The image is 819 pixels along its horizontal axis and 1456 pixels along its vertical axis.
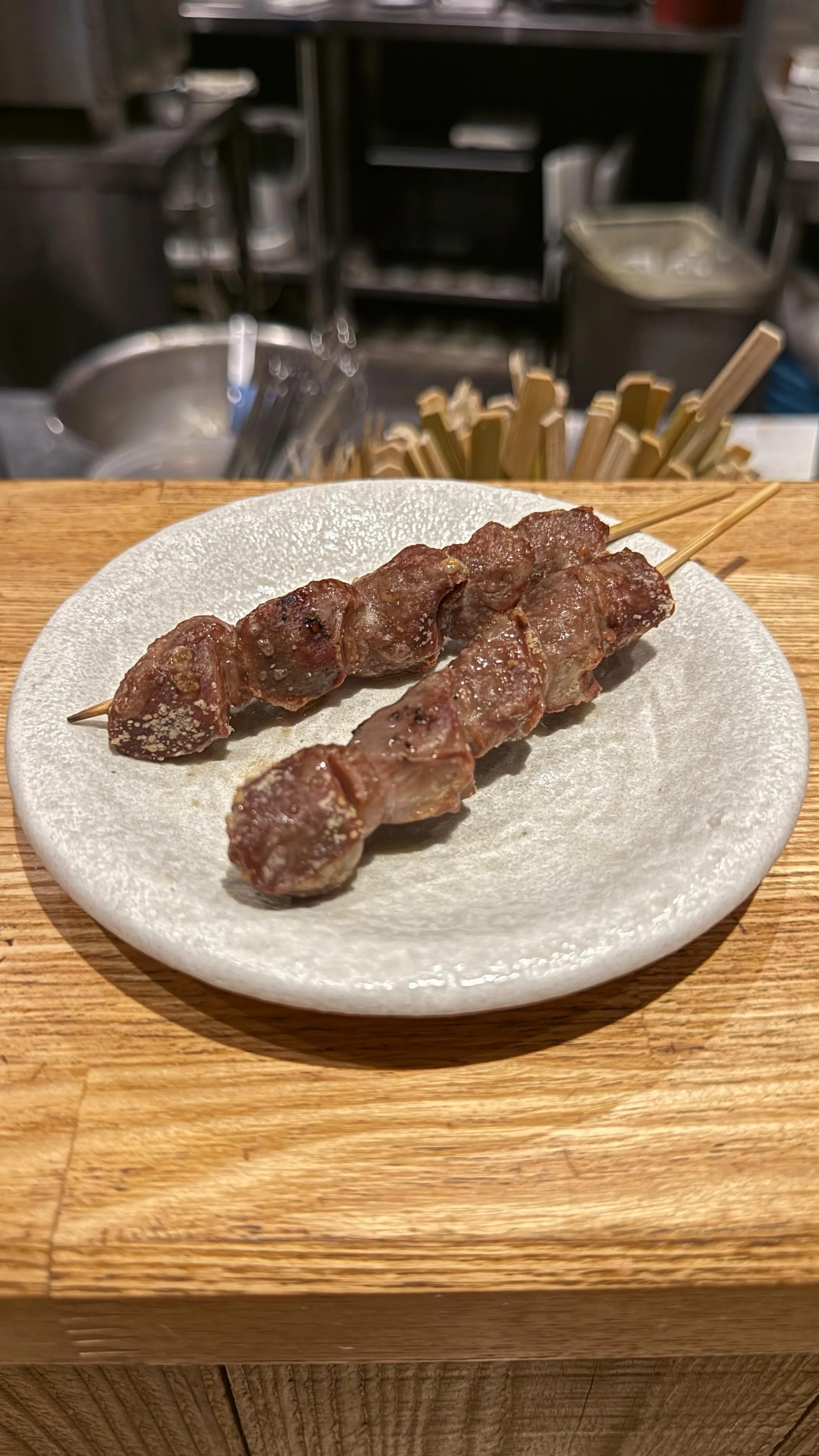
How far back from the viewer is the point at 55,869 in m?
1.17

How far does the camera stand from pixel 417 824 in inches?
54.3

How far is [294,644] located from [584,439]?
1.51 metres

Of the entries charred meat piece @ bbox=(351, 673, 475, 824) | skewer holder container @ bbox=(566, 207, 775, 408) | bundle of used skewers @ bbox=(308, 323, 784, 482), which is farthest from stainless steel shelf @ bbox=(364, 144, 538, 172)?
charred meat piece @ bbox=(351, 673, 475, 824)

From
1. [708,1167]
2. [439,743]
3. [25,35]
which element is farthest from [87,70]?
[708,1167]

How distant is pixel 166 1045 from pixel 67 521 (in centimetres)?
125

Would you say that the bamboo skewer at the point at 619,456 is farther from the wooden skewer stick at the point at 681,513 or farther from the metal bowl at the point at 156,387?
the metal bowl at the point at 156,387

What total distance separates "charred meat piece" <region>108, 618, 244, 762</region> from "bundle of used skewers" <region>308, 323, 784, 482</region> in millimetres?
1258

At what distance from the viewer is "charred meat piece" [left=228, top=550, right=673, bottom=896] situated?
1184mm

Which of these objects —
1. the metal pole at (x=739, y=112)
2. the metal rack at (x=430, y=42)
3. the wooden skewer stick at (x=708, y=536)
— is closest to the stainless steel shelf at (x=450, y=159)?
the metal rack at (x=430, y=42)

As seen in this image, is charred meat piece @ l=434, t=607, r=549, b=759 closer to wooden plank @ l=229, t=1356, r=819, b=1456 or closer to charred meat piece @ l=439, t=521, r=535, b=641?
charred meat piece @ l=439, t=521, r=535, b=641

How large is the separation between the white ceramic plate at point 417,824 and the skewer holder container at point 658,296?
3722 mm

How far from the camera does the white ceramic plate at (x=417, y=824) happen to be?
3.52 feet

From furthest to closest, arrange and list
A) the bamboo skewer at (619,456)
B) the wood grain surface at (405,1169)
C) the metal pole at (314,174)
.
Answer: the metal pole at (314,174) → the bamboo skewer at (619,456) → the wood grain surface at (405,1169)

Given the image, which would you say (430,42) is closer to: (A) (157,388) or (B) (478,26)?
(B) (478,26)
